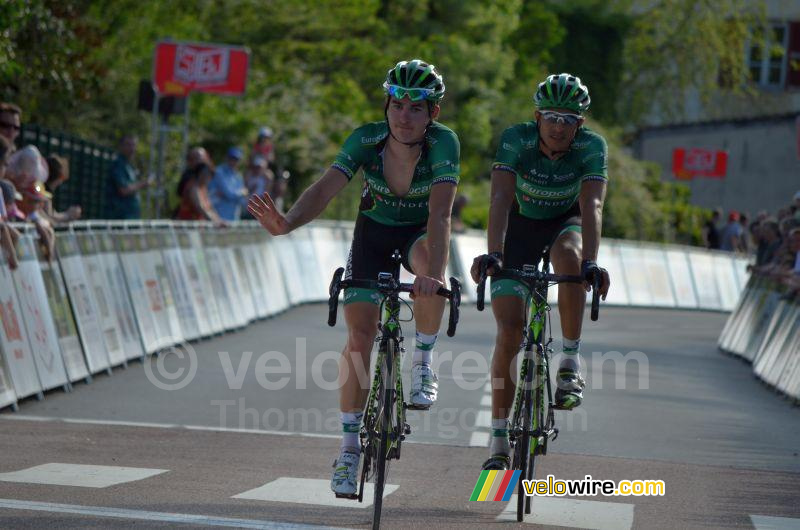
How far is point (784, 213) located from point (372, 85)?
965 inches

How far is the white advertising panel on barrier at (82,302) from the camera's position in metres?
15.0

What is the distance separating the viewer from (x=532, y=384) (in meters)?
9.02

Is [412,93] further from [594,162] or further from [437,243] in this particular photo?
[594,162]

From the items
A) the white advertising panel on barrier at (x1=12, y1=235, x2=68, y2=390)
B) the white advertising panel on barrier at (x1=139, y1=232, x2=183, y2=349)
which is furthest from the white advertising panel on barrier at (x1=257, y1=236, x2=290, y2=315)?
the white advertising panel on barrier at (x1=12, y1=235, x2=68, y2=390)

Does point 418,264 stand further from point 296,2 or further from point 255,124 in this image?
point 296,2

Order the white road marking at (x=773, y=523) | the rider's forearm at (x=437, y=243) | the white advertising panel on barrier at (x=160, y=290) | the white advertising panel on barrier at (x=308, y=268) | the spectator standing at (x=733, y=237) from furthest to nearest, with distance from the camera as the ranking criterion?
1. the spectator standing at (x=733, y=237)
2. the white advertising panel on barrier at (x=308, y=268)
3. the white advertising panel on barrier at (x=160, y=290)
4. the white road marking at (x=773, y=523)
5. the rider's forearm at (x=437, y=243)

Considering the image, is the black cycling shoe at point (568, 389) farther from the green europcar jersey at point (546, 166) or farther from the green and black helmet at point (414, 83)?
the green and black helmet at point (414, 83)

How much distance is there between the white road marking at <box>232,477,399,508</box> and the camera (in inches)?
358

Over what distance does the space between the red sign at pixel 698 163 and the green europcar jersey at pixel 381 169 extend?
39542mm

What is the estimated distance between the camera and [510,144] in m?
9.42

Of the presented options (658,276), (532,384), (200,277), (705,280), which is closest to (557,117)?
(532,384)

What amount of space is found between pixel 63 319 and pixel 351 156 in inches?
266

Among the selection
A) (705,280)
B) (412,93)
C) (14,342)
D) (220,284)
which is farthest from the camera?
(705,280)

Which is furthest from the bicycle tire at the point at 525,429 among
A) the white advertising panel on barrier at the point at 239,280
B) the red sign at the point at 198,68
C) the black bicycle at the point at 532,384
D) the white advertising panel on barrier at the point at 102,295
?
the red sign at the point at 198,68
